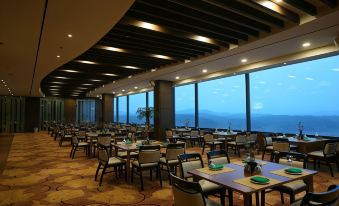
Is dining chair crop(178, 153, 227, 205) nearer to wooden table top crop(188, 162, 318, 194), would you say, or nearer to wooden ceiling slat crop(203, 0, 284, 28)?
wooden table top crop(188, 162, 318, 194)

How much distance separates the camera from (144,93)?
697 inches

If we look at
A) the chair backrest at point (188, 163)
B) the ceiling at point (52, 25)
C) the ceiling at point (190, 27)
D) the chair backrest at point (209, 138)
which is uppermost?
the ceiling at point (190, 27)

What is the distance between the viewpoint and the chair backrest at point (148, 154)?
454 cm

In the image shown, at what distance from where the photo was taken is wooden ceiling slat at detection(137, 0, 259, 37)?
13.6ft

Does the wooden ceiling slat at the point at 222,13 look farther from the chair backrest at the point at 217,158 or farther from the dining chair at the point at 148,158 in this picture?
the dining chair at the point at 148,158

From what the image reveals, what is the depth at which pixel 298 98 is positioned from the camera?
9.76 meters

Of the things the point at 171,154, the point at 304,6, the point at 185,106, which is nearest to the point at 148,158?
the point at 171,154

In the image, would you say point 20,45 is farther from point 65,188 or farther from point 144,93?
point 144,93

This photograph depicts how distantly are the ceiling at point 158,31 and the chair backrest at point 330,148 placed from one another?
263 cm

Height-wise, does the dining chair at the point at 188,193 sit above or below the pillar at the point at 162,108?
below

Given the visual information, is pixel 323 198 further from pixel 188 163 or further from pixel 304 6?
pixel 304 6

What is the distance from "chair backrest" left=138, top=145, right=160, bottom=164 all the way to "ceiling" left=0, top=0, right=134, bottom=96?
7.90ft

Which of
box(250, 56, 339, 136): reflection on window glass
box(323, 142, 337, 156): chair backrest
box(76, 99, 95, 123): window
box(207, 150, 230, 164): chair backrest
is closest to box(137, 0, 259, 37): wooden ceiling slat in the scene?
box(207, 150, 230, 164): chair backrest

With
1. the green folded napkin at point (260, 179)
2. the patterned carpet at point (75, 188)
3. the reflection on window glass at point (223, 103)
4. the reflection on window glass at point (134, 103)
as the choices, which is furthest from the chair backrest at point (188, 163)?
the reflection on window glass at point (134, 103)
